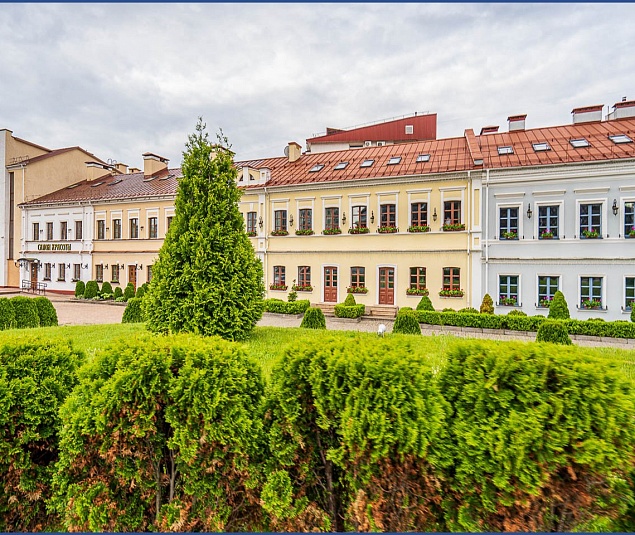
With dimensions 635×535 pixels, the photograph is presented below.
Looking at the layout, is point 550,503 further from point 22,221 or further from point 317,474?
point 22,221

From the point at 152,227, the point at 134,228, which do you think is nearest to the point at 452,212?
the point at 152,227

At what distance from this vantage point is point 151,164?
30.8 metres

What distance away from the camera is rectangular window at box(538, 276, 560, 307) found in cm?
1739

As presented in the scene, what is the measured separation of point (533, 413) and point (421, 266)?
58.1 ft

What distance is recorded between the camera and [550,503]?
2.54 metres

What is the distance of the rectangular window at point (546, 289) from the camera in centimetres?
1739

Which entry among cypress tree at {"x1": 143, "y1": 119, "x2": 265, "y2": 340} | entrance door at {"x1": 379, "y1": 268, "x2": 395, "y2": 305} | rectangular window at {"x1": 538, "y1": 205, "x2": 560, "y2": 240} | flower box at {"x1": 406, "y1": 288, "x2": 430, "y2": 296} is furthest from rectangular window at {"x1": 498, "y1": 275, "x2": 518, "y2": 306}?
cypress tree at {"x1": 143, "y1": 119, "x2": 265, "y2": 340}

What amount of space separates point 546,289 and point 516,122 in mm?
11015

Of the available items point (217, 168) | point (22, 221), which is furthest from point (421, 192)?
point (22, 221)

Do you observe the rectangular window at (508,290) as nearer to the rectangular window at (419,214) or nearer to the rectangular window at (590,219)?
the rectangular window at (590,219)

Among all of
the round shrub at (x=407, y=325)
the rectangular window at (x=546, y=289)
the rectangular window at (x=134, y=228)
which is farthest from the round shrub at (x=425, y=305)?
the rectangular window at (x=134, y=228)

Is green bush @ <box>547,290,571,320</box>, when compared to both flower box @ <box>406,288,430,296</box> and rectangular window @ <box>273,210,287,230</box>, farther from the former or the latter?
rectangular window @ <box>273,210,287,230</box>

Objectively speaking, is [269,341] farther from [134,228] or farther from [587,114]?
[134,228]

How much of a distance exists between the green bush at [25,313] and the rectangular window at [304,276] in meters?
13.6
